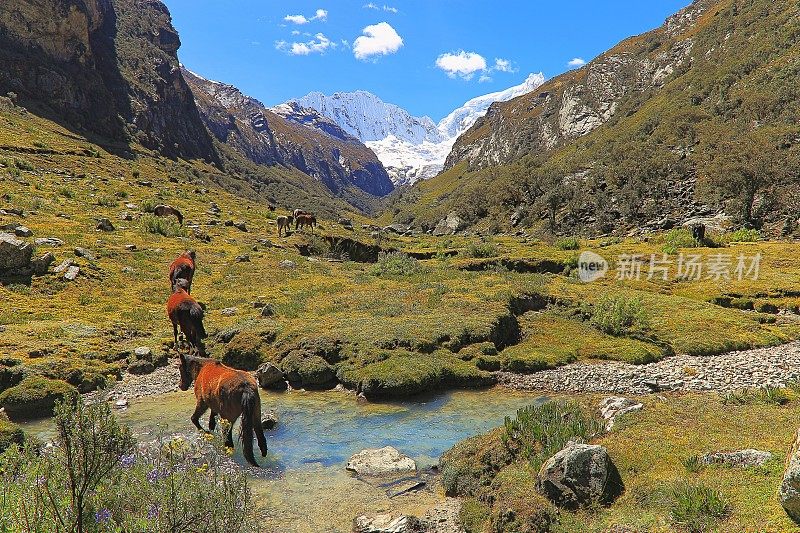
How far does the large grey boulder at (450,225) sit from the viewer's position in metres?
141

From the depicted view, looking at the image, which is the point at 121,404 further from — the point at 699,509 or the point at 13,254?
the point at 699,509

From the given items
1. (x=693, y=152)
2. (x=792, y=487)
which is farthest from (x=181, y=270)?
(x=693, y=152)

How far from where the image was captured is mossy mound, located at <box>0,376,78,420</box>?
15.0 metres

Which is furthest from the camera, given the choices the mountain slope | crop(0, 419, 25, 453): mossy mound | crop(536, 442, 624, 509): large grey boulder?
the mountain slope

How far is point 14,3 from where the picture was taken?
108 m

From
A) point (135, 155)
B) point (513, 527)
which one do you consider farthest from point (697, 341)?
point (135, 155)

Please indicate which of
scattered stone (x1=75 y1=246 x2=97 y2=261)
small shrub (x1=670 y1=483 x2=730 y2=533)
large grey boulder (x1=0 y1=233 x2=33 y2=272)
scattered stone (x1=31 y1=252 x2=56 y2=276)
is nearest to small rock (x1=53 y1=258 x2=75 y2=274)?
scattered stone (x1=31 y1=252 x2=56 y2=276)

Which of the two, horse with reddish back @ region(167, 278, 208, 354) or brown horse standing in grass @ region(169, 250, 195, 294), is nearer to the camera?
horse with reddish back @ region(167, 278, 208, 354)

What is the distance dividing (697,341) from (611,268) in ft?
73.6

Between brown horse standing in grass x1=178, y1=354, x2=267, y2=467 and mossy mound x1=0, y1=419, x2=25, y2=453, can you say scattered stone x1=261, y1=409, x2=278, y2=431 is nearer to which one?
brown horse standing in grass x1=178, y1=354, x2=267, y2=467

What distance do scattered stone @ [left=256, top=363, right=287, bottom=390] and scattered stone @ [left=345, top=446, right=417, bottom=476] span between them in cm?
780

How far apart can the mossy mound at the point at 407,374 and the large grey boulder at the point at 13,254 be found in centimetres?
2000

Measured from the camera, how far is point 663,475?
8656mm

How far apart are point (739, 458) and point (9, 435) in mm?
16331
